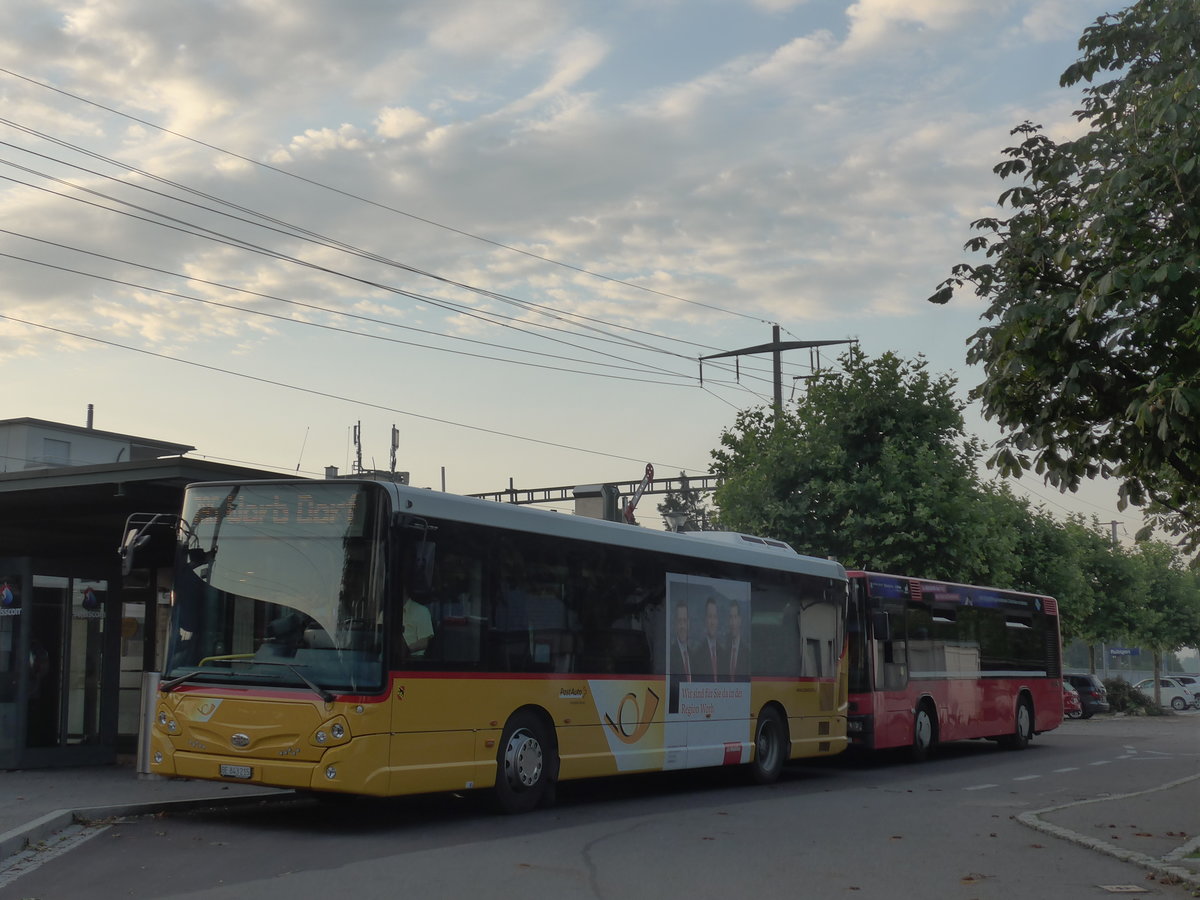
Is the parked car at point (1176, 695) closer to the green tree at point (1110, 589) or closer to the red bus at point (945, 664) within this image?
the green tree at point (1110, 589)

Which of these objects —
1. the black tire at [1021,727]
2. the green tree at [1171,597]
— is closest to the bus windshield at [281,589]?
the black tire at [1021,727]

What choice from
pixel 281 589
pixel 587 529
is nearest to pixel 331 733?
pixel 281 589

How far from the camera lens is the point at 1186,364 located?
959cm

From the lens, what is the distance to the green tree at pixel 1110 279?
9219 millimetres

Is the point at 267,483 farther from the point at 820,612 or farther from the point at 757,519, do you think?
the point at 757,519

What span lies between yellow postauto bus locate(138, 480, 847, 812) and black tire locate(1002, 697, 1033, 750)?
1325cm

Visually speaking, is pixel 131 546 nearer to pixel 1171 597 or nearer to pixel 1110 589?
pixel 1110 589

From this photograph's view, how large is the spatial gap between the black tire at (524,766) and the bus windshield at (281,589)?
6.88 ft

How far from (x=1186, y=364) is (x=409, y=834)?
23.7 feet

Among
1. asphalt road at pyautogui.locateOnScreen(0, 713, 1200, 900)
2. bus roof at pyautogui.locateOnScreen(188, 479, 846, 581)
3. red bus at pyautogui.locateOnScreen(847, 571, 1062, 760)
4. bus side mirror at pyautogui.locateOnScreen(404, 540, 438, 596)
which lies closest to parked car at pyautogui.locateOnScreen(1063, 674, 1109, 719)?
red bus at pyautogui.locateOnScreen(847, 571, 1062, 760)

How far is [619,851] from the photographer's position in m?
11.0

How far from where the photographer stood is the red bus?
2141 cm

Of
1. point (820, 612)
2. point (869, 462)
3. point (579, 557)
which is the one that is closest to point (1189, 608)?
point (869, 462)

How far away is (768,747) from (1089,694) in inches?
1347
